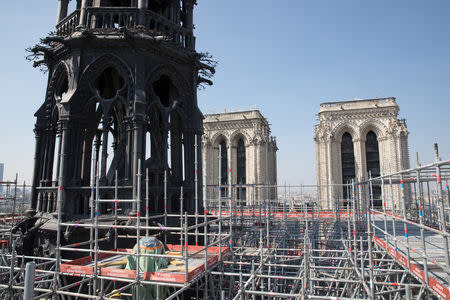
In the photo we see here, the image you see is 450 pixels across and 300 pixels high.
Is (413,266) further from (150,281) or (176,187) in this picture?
(176,187)

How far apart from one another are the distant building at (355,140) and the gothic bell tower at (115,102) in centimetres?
2124

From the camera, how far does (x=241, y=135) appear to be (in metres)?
36.5

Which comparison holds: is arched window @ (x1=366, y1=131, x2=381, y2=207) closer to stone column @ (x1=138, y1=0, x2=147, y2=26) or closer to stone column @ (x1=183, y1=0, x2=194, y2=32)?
stone column @ (x1=183, y1=0, x2=194, y2=32)

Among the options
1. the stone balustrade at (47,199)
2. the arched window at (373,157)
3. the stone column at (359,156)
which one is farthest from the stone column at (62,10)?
the arched window at (373,157)

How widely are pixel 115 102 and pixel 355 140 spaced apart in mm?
26183

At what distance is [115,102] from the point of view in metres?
12.4

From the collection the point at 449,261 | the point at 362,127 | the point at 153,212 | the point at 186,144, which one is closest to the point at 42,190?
the point at 153,212

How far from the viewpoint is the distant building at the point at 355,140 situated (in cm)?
3053

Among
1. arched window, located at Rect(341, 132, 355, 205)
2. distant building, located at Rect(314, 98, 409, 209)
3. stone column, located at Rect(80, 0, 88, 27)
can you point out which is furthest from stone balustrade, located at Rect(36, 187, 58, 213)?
arched window, located at Rect(341, 132, 355, 205)

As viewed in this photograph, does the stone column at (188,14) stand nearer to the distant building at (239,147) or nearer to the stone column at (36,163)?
the stone column at (36,163)

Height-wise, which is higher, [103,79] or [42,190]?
[103,79]

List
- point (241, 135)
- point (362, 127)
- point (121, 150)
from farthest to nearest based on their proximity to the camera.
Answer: point (241, 135) < point (362, 127) < point (121, 150)

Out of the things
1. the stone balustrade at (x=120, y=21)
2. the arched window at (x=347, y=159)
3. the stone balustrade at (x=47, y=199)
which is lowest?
the stone balustrade at (x=47, y=199)

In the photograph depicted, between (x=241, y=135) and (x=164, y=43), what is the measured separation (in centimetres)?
2445
